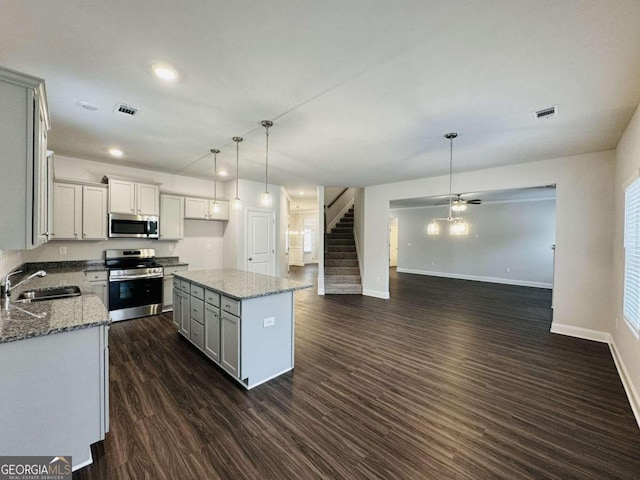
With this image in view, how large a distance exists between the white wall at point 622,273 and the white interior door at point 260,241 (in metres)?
5.67

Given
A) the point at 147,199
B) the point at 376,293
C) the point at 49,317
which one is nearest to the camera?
the point at 49,317

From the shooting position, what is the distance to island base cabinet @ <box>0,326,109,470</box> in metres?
1.49

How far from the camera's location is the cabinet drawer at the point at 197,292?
10.3ft

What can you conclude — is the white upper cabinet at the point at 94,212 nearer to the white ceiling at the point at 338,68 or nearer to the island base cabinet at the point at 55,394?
the white ceiling at the point at 338,68

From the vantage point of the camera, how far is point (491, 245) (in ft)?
28.7

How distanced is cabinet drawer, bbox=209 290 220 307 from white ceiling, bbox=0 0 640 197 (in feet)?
6.26

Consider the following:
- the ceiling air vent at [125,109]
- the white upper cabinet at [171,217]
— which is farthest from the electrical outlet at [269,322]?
the white upper cabinet at [171,217]

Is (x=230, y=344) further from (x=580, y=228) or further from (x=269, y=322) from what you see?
(x=580, y=228)

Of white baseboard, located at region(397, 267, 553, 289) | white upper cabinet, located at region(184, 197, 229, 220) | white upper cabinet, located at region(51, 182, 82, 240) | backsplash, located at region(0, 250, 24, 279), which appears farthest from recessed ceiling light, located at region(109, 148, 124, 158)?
white baseboard, located at region(397, 267, 553, 289)

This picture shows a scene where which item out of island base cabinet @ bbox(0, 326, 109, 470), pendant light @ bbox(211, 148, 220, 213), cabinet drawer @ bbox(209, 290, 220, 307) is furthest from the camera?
pendant light @ bbox(211, 148, 220, 213)

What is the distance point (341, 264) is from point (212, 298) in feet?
16.5

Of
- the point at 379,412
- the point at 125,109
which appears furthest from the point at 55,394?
the point at 125,109

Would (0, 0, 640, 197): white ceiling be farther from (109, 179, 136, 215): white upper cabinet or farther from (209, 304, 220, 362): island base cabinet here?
(209, 304, 220, 362): island base cabinet

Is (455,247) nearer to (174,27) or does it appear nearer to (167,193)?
(167,193)
